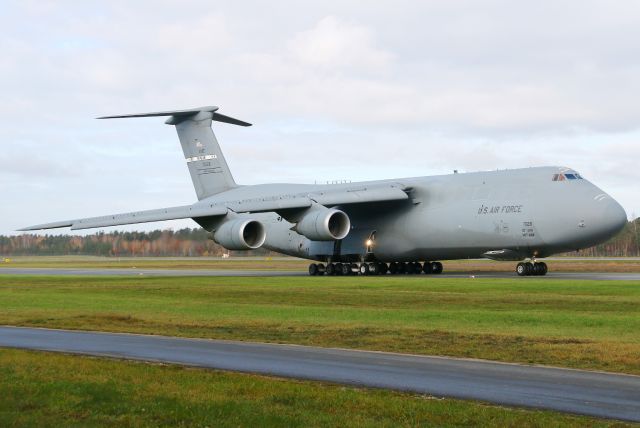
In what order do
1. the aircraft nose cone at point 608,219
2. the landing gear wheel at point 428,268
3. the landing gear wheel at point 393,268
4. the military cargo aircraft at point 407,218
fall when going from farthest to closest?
the landing gear wheel at point 428,268
the landing gear wheel at point 393,268
the military cargo aircraft at point 407,218
the aircraft nose cone at point 608,219

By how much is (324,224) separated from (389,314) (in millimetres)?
20881

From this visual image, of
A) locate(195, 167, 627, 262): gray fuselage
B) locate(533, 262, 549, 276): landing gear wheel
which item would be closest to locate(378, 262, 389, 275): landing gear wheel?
locate(195, 167, 627, 262): gray fuselage

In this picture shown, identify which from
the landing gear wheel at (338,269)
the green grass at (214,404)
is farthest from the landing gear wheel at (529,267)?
the green grass at (214,404)

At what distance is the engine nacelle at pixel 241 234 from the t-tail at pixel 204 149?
9.34 metres

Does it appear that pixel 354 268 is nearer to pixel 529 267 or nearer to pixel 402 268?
pixel 402 268

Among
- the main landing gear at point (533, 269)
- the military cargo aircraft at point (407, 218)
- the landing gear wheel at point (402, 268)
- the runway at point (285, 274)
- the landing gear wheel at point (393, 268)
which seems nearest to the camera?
the runway at point (285, 274)

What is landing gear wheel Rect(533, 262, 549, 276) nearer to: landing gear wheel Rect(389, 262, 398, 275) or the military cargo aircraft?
the military cargo aircraft

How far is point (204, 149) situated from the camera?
52.9 meters

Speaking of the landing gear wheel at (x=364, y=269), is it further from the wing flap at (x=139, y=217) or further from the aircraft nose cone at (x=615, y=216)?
the aircraft nose cone at (x=615, y=216)

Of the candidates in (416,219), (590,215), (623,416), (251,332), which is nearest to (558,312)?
(251,332)

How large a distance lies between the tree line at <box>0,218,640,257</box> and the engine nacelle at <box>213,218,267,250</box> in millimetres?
37306

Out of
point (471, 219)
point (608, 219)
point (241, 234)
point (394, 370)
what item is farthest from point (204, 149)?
point (394, 370)

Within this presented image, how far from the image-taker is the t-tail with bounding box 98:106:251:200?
52219 mm

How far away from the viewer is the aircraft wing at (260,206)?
43844 mm
